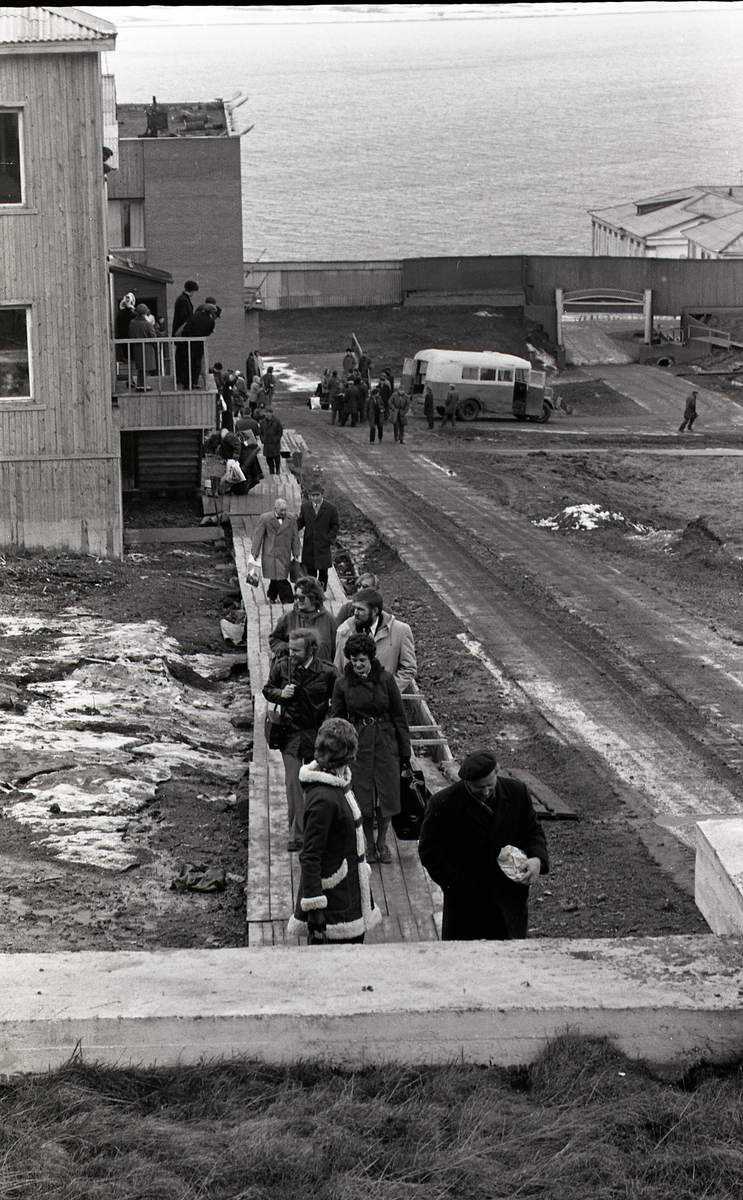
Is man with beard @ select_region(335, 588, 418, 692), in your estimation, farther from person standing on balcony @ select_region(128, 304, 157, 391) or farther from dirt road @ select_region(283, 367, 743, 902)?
person standing on balcony @ select_region(128, 304, 157, 391)

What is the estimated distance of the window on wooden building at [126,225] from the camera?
37.0 m

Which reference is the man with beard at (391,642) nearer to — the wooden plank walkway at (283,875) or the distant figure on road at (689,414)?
the wooden plank walkway at (283,875)

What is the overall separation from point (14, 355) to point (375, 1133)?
16.2 m

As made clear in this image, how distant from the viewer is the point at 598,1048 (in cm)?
566

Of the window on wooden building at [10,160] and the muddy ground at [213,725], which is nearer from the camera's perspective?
the muddy ground at [213,725]

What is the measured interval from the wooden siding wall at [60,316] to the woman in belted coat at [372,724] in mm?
12737

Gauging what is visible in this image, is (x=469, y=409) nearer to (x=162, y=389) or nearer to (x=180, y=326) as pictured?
(x=180, y=326)

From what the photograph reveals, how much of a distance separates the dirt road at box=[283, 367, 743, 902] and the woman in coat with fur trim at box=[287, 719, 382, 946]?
3724 millimetres

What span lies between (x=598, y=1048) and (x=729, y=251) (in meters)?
61.8

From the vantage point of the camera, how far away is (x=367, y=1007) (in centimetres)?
577

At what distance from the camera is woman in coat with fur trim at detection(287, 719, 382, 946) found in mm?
6336

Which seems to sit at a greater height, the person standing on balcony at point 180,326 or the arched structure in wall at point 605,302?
the arched structure in wall at point 605,302

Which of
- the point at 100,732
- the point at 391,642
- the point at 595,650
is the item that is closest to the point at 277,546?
the point at 100,732

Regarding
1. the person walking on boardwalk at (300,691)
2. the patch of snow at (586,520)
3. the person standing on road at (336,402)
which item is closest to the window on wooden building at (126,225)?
the person standing on road at (336,402)
